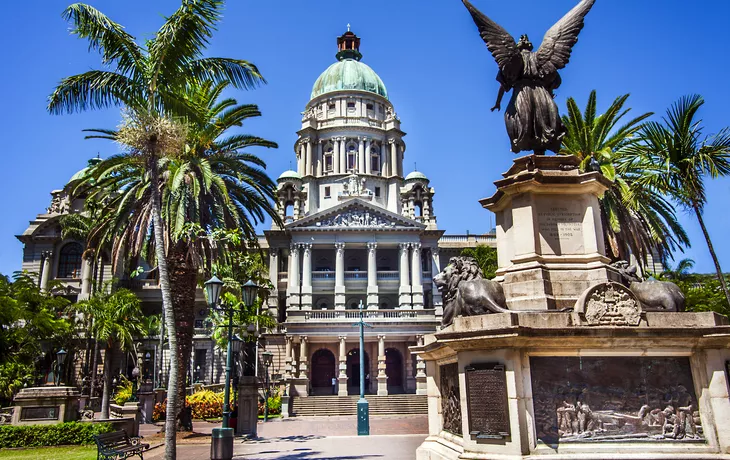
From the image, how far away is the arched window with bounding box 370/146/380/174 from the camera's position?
6938cm

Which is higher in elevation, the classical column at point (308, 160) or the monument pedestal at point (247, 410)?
the classical column at point (308, 160)

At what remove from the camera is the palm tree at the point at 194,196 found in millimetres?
21938

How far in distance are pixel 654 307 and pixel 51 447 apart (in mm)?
19177

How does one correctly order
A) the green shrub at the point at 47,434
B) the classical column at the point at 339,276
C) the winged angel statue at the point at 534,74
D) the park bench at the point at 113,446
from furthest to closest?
1. the classical column at the point at 339,276
2. the green shrub at the point at 47,434
3. the park bench at the point at 113,446
4. the winged angel statue at the point at 534,74

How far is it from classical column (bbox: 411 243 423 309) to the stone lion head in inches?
1753

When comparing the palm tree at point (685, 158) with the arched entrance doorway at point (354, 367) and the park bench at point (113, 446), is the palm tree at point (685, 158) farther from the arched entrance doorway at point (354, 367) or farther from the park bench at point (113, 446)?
the arched entrance doorway at point (354, 367)

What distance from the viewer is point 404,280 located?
56156 mm

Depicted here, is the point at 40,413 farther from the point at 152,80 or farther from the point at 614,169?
the point at 614,169

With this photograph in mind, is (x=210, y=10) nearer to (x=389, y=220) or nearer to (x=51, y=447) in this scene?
(x=51, y=447)

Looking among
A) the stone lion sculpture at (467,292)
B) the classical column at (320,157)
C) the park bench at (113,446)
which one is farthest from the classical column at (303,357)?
the stone lion sculpture at (467,292)

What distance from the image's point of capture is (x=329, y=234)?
56.8m

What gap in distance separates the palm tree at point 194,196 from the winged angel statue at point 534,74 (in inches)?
490

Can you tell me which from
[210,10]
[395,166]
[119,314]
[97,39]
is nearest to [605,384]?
[210,10]

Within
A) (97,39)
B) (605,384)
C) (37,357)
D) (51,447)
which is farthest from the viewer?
(37,357)
